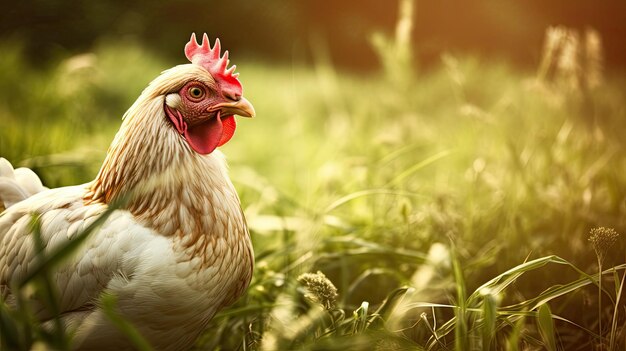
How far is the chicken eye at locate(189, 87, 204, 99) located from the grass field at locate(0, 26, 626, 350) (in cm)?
54

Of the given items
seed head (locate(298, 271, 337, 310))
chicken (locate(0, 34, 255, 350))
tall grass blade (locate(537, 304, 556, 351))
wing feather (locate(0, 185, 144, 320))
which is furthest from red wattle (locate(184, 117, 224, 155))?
tall grass blade (locate(537, 304, 556, 351))

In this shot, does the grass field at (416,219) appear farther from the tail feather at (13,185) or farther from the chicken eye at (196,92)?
the chicken eye at (196,92)

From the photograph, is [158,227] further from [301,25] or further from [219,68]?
[301,25]

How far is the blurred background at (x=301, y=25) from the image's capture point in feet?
14.6

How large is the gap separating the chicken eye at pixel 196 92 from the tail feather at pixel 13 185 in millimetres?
653

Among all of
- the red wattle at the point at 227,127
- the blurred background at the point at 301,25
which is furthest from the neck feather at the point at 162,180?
the blurred background at the point at 301,25

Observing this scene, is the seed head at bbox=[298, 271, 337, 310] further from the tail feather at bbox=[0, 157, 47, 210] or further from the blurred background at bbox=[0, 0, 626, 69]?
the blurred background at bbox=[0, 0, 626, 69]

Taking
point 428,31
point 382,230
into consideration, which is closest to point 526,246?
point 382,230

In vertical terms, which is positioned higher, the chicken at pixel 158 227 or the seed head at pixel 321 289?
the chicken at pixel 158 227

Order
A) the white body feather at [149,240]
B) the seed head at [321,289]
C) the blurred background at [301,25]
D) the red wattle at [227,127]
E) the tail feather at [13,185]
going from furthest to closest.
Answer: the blurred background at [301,25] < the tail feather at [13,185] < the red wattle at [227,127] < the seed head at [321,289] < the white body feather at [149,240]

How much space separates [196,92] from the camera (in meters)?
1.52

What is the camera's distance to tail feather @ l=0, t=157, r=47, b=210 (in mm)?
1751

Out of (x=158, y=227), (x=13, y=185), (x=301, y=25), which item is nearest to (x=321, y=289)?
(x=158, y=227)

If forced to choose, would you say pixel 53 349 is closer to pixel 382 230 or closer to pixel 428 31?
A: pixel 382 230
